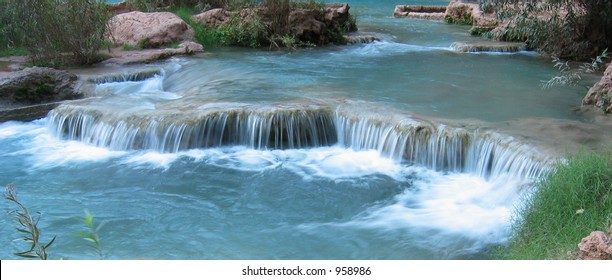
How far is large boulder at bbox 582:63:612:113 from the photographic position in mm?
8867

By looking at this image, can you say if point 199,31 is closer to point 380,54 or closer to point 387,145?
point 380,54

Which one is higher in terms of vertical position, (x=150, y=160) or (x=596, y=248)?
(x=596, y=248)

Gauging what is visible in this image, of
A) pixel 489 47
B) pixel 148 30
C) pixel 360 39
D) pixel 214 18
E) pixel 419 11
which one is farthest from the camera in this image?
pixel 419 11

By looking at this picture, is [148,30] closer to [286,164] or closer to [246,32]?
[246,32]

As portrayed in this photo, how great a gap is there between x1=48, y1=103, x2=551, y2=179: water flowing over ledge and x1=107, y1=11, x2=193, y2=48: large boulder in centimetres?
581

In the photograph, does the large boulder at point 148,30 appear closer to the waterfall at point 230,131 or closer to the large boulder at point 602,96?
the waterfall at point 230,131

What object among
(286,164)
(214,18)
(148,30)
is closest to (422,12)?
(214,18)

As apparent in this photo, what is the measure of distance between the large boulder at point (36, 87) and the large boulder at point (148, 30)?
152 inches

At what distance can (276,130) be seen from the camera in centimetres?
886

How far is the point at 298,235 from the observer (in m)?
6.05

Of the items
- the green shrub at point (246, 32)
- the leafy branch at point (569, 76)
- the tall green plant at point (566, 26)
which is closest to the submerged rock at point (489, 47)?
the tall green plant at point (566, 26)

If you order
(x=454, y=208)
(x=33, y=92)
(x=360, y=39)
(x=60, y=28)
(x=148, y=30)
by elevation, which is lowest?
(x=454, y=208)

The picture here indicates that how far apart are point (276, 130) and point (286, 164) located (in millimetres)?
804

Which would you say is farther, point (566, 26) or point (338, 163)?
point (566, 26)
